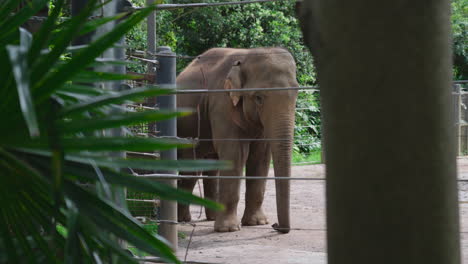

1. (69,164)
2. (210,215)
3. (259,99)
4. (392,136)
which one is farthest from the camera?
(210,215)

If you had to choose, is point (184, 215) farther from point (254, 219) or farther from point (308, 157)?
point (308, 157)

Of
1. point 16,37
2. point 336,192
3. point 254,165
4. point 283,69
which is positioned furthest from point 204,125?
point 336,192

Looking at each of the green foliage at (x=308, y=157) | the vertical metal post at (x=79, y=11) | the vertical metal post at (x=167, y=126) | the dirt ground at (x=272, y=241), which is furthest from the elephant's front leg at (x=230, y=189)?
the green foliage at (x=308, y=157)

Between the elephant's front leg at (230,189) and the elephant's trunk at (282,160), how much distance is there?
461 mm

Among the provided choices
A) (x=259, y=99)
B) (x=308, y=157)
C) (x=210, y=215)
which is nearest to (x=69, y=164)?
(x=259, y=99)

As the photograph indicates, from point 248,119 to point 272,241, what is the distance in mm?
1914

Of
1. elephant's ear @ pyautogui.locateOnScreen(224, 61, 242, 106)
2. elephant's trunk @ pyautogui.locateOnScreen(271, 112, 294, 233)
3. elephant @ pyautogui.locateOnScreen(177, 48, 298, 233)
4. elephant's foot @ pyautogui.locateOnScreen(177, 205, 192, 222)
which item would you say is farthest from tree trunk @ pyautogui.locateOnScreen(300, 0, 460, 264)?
elephant's foot @ pyautogui.locateOnScreen(177, 205, 192, 222)

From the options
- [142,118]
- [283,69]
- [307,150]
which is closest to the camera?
[142,118]

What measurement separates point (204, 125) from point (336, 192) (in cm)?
771

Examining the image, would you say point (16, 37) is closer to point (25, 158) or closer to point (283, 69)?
point (25, 158)

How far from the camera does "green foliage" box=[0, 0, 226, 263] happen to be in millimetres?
1251

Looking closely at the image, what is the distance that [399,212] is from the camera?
2.73ft

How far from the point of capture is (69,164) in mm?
1412

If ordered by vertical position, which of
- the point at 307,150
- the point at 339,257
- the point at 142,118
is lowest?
the point at 307,150
